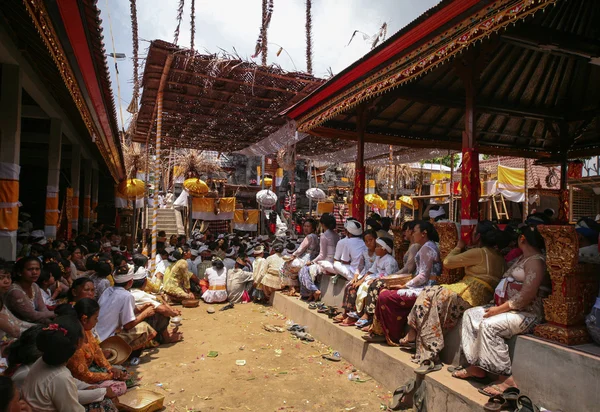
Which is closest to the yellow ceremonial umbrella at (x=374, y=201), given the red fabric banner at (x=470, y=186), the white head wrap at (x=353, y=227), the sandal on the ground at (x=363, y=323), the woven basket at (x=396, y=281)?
the white head wrap at (x=353, y=227)

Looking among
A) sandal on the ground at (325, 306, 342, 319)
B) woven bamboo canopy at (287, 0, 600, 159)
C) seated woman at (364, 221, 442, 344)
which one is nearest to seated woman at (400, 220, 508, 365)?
seated woman at (364, 221, 442, 344)

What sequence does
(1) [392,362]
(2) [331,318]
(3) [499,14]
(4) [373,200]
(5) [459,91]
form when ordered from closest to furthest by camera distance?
(3) [499,14] → (1) [392,362] → (2) [331,318] → (5) [459,91] → (4) [373,200]

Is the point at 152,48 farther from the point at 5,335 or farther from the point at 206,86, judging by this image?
the point at 5,335

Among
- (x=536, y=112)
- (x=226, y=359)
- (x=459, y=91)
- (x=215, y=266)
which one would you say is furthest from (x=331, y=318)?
(x=536, y=112)

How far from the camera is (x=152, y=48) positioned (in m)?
6.83

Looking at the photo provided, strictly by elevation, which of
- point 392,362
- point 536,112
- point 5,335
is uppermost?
point 536,112

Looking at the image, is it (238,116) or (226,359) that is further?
(238,116)

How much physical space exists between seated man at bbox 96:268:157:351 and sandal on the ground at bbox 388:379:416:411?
3098mm

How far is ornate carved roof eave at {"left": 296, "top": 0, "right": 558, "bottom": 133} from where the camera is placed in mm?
Result: 3627

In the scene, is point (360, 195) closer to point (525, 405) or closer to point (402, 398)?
point (402, 398)

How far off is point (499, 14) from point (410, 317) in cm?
319

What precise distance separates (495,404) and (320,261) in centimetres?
433

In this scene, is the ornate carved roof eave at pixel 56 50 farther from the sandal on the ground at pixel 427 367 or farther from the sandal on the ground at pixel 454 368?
the sandal on the ground at pixel 454 368

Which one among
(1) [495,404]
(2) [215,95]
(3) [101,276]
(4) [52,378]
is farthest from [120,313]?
(2) [215,95]
